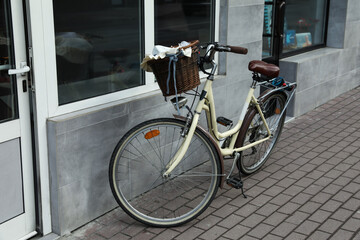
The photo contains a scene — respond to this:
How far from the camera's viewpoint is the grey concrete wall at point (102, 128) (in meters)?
3.90

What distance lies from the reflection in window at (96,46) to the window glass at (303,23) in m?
3.56

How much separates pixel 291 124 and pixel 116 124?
335cm

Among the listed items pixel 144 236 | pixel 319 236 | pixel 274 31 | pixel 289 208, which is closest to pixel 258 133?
pixel 289 208

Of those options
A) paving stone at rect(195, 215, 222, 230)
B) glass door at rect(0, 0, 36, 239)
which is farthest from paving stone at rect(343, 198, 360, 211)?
glass door at rect(0, 0, 36, 239)

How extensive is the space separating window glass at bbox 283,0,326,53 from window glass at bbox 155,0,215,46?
96.4 inches

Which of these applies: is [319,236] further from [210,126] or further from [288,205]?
[210,126]

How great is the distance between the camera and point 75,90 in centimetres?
408

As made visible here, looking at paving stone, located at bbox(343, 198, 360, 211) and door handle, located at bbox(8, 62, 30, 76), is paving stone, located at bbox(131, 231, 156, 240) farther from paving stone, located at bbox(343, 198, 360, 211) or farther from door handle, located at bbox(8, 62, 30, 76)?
paving stone, located at bbox(343, 198, 360, 211)

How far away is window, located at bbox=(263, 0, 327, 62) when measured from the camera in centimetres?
728

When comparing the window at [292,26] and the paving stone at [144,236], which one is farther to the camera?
the window at [292,26]

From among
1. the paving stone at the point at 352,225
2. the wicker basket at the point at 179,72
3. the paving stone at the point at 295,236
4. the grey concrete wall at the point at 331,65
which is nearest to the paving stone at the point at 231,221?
the paving stone at the point at 295,236

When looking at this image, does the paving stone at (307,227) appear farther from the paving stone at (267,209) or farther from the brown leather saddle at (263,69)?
the brown leather saddle at (263,69)

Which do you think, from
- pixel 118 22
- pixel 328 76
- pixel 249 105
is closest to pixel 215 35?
pixel 249 105

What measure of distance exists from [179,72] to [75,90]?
0.84 m
